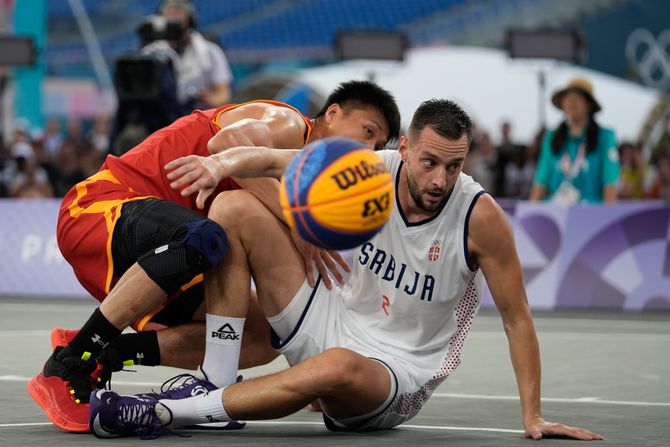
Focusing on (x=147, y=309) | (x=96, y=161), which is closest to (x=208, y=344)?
(x=147, y=309)

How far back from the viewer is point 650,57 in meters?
35.3

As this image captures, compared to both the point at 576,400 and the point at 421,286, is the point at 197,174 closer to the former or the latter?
the point at 421,286

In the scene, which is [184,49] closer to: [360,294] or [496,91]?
[360,294]

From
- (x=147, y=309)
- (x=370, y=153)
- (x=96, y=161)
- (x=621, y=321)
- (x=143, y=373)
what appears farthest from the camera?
(x=96, y=161)

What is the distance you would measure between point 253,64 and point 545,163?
27751 mm

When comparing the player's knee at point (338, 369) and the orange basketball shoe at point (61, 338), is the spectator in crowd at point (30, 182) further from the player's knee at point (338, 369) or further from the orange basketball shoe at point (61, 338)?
the player's knee at point (338, 369)

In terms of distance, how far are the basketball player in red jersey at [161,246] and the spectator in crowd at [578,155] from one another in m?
5.43

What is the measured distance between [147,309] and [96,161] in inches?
511

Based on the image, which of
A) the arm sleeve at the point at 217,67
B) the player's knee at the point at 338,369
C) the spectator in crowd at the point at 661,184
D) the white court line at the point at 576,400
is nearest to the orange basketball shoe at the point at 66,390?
the player's knee at the point at 338,369

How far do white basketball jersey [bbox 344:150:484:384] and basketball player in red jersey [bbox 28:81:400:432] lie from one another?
25 centimetres

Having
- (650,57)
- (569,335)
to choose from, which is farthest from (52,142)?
(650,57)

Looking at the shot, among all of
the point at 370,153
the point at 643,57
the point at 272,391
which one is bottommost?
the point at 643,57

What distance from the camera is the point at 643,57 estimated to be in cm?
3562

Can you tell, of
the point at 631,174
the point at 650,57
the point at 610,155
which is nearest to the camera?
the point at 610,155
